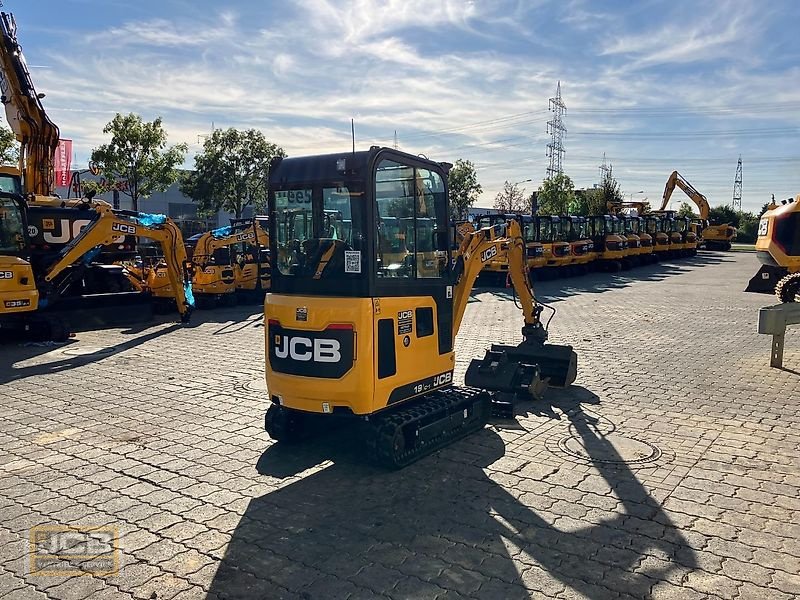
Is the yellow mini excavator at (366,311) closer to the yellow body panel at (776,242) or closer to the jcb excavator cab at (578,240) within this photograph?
the yellow body panel at (776,242)

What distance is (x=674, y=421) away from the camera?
7.05m

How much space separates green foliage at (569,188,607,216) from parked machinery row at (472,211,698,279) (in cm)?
968

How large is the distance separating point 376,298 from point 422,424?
132 cm

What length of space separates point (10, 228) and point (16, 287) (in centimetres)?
147

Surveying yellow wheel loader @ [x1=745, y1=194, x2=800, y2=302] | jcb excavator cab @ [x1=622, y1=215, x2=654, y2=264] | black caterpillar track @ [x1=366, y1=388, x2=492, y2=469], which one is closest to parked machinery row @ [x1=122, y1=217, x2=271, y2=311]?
black caterpillar track @ [x1=366, y1=388, x2=492, y2=469]

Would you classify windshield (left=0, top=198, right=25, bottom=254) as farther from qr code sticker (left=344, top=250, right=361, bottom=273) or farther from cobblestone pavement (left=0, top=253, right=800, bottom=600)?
qr code sticker (left=344, top=250, right=361, bottom=273)

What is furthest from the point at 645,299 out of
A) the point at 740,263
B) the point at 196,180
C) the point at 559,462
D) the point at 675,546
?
the point at 196,180

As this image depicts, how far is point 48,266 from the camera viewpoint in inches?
520

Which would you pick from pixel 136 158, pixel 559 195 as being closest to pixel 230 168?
pixel 136 158

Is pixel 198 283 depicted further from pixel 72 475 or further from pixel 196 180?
pixel 196 180

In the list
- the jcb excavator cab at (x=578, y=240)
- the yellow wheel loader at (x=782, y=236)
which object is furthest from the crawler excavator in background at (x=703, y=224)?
the yellow wheel loader at (x=782, y=236)

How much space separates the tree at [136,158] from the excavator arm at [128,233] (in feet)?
58.2

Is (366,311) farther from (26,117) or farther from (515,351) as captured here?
(26,117)

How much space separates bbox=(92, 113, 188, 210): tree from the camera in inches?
1201
